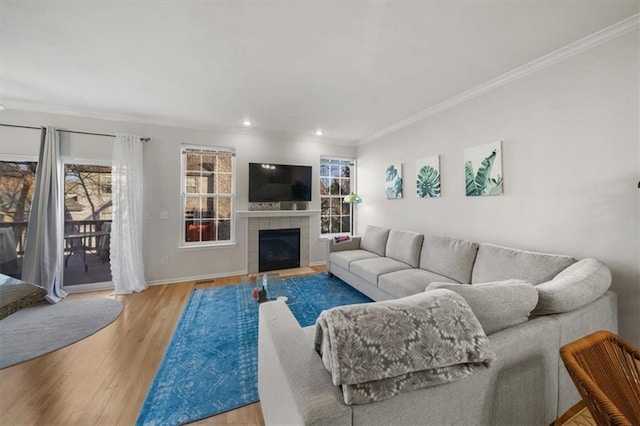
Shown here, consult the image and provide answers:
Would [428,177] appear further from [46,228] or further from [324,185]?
[46,228]

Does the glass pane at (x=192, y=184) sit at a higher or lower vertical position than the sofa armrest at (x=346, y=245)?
higher

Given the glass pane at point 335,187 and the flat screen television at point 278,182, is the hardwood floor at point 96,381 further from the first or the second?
the glass pane at point 335,187

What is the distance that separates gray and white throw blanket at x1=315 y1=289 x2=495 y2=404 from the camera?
2.47 ft

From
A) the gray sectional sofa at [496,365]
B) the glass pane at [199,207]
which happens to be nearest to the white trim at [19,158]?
the glass pane at [199,207]

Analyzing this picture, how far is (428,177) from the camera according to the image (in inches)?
136

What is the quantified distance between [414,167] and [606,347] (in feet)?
9.96

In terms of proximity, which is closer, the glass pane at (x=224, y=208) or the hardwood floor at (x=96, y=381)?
the hardwood floor at (x=96, y=381)

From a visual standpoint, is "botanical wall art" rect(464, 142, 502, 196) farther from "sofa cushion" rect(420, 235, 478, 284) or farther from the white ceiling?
the white ceiling

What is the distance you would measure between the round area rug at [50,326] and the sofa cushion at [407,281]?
10.2 feet

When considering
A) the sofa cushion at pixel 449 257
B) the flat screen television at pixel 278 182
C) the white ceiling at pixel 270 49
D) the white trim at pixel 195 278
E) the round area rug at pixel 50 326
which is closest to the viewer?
the white ceiling at pixel 270 49

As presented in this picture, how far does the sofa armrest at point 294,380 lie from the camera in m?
0.71

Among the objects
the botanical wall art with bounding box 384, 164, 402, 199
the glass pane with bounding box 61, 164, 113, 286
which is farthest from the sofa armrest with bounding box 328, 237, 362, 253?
the glass pane with bounding box 61, 164, 113, 286

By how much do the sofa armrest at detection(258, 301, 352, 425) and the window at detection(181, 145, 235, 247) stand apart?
10.9 ft

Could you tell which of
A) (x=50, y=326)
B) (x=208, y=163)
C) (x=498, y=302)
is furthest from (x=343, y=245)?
(x=50, y=326)
